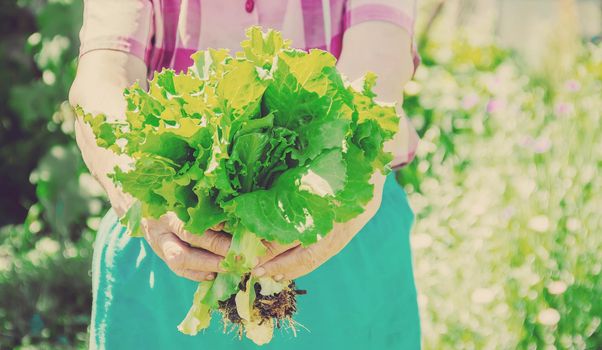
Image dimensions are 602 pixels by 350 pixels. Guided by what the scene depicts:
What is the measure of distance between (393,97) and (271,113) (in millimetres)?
326

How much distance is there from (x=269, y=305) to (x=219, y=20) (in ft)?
1.93

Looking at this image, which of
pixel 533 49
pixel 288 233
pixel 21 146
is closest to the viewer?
pixel 288 233

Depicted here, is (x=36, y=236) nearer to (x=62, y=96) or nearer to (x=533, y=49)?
(x=62, y=96)

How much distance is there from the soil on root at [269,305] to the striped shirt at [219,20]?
1.62ft

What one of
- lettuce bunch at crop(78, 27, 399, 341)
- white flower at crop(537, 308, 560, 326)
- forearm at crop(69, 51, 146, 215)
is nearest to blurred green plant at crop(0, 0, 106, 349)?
white flower at crop(537, 308, 560, 326)

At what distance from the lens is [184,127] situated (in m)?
1.32

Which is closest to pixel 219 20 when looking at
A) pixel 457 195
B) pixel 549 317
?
pixel 549 317

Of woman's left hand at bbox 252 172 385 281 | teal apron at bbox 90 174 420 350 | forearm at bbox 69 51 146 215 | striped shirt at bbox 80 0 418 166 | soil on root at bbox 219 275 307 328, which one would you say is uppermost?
striped shirt at bbox 80 0 418 166

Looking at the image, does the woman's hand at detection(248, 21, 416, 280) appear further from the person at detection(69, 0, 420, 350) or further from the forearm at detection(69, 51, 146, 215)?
the forearm at detection(69, 51, 146, 215)

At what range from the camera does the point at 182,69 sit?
1659mm

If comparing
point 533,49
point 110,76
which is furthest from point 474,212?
point 533,49

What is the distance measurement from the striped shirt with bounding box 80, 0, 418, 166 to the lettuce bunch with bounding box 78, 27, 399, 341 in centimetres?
A: 25

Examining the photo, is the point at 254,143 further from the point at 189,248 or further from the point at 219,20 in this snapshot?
the point at 219,20

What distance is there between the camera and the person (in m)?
1.61
